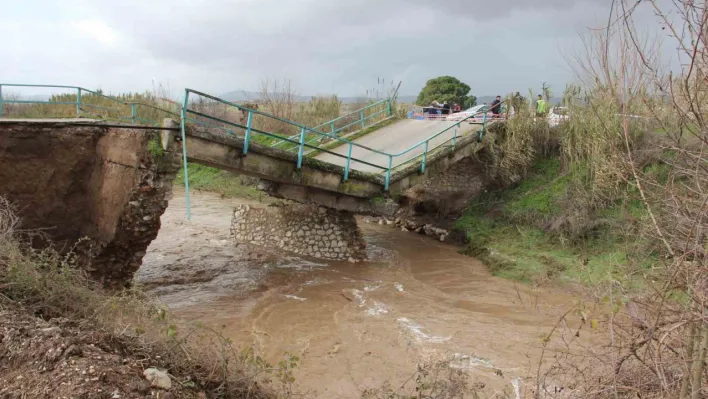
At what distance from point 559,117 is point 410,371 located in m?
10.9

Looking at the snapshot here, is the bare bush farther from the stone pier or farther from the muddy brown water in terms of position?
the stone pier

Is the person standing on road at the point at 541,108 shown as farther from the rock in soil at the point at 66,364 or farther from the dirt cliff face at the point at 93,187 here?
the rock in soil at the point at 66,364

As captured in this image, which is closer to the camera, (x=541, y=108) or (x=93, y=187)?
(x=93, y=187)

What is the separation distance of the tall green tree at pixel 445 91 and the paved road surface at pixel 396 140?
1946 centimetres

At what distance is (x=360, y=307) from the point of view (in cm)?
971

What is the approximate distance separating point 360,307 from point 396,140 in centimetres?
688

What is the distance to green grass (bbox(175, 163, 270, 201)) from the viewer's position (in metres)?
19.7

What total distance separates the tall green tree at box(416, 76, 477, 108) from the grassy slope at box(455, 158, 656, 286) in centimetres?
2142

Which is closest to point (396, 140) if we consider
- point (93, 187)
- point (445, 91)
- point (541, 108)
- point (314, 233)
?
point (314, 233)

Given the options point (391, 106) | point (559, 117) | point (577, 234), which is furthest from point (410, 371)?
point (391, 106)

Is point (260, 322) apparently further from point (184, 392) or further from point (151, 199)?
point (184, 392)

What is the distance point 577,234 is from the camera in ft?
39.4

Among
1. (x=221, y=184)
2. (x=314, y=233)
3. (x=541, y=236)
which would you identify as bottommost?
(x=314, y=233)

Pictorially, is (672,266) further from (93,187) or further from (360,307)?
(93,187)
